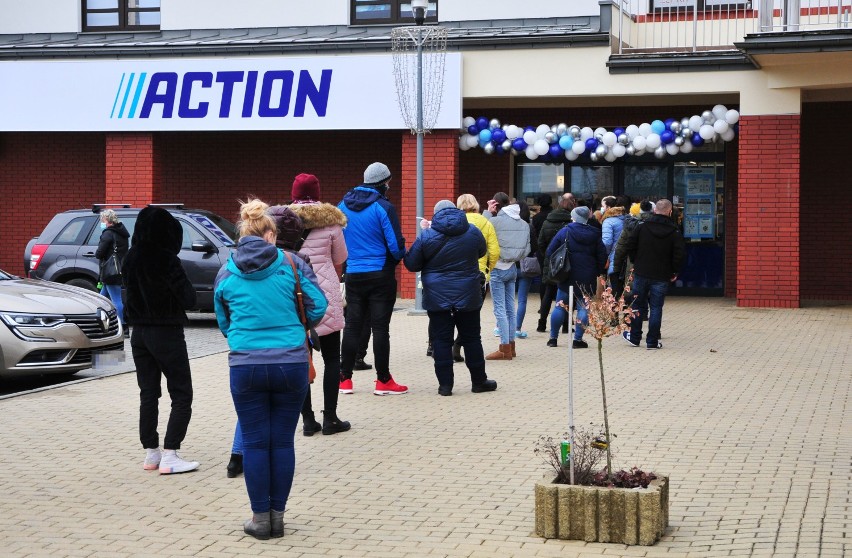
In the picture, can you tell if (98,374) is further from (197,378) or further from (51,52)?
(51,52)

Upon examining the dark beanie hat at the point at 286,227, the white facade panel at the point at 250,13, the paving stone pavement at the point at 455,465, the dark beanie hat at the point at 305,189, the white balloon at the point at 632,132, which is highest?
the white facade panel at the point at 250,13

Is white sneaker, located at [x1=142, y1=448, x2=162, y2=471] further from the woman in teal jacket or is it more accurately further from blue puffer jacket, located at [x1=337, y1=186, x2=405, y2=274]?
blue puffer jacket, located at [x1=337, y1=186, x2=405, y2=274]

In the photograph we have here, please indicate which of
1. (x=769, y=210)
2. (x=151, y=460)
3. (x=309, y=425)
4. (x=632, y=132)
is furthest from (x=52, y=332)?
(x=769, y=210)

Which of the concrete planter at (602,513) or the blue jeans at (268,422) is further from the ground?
the blue jeans at (268,422)

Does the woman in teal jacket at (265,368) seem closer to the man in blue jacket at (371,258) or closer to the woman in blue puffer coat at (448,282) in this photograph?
the man in blue jacket at (371,258)

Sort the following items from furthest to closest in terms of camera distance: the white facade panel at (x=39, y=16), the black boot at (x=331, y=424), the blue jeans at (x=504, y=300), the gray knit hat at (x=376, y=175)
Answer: the white facade panel at (x=39, y=16), the blue jeans at (x=504, y=300), the gray knit hat at (x=376, y=175), the black boot at (x=331, y=424)

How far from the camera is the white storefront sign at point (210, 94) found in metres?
20.2

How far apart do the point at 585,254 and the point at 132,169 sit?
1030 cm

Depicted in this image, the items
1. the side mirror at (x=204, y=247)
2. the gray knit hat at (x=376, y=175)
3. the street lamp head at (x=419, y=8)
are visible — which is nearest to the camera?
the gray knit hat at (x=376, y=175)

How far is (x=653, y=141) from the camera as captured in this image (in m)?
19.5

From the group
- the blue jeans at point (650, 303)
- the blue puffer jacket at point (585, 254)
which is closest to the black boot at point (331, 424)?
the blue puffer jacket at point (585, 254)

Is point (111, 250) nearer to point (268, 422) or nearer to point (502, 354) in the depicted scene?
point (502, 354)

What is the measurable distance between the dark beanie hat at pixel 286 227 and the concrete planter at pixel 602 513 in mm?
2486

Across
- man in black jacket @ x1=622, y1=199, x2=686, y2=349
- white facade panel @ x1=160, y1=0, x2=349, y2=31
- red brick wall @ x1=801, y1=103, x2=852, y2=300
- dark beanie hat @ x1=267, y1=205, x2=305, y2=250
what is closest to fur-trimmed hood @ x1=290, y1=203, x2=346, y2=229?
dark beanie hat @ x1=267, y1=205, x2=305, y2=250
